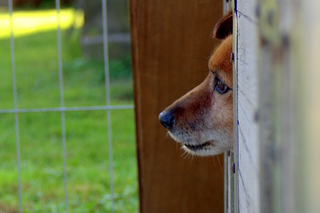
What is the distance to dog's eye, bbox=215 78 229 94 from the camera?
6.68 ft

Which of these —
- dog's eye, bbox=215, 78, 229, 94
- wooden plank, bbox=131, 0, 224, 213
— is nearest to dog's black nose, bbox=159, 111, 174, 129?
wooden plank, bbox=131, 0, 224, 213

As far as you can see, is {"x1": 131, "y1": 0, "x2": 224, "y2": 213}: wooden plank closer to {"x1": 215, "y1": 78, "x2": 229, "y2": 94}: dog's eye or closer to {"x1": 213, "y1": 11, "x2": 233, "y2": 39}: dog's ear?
{"x1": 213, "y1": 11, "x2": 233, "y2": 39}: dog's ear

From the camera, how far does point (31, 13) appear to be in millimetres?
10281

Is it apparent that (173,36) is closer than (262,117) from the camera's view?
No

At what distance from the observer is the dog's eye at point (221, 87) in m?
2.04

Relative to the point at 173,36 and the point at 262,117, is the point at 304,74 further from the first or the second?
the point at 173,36

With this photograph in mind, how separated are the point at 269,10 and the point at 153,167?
1.78 m

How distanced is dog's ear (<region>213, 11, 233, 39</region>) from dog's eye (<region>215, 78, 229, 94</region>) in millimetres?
229

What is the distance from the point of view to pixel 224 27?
2.13 m

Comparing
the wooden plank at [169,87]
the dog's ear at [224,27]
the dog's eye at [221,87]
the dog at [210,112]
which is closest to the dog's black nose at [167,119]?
the dog at [210,112]

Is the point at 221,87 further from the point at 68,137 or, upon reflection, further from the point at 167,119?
the point at 68,137

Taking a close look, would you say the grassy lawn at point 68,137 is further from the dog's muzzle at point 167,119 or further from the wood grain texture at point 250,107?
the wood grain texture at point 250,107

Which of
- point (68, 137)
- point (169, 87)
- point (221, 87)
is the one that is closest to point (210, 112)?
point (221, 87)

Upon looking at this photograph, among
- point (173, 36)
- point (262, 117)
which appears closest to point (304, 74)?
point (262, 117)
